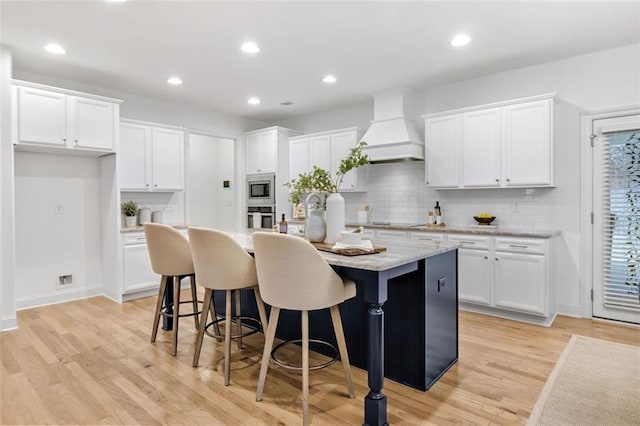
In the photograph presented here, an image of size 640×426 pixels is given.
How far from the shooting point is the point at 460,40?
350cm

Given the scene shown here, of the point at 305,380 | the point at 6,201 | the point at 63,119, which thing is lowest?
the point at 305,380

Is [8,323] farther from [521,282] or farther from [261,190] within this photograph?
[521,282]

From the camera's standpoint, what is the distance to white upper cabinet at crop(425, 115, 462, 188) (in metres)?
4.50

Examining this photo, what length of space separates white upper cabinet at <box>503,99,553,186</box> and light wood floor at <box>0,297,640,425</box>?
1539mm

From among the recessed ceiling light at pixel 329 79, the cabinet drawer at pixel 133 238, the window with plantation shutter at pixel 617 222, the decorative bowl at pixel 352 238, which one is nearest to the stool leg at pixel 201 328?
the decorative bowl at pixel 352 238

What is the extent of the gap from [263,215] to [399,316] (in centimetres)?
424

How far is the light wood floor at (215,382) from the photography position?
216 centimetres

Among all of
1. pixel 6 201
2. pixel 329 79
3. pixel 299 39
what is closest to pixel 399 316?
pixel 299 39

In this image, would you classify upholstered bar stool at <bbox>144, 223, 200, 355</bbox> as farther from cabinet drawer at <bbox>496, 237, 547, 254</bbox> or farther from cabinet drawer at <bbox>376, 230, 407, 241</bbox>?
cabinet drawer at <bbox>496, 237, 547, 254</bbox>

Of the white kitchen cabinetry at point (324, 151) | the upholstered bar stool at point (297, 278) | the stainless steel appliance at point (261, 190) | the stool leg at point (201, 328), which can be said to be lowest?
the stool leg at point (201, 328)

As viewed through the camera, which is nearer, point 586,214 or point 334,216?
point 334,216

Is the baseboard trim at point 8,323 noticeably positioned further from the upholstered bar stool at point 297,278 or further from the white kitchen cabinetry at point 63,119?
the upholstered bar stool at point 297,278

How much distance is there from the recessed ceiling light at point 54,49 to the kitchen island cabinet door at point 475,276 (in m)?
4.56

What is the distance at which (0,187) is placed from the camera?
358cm
